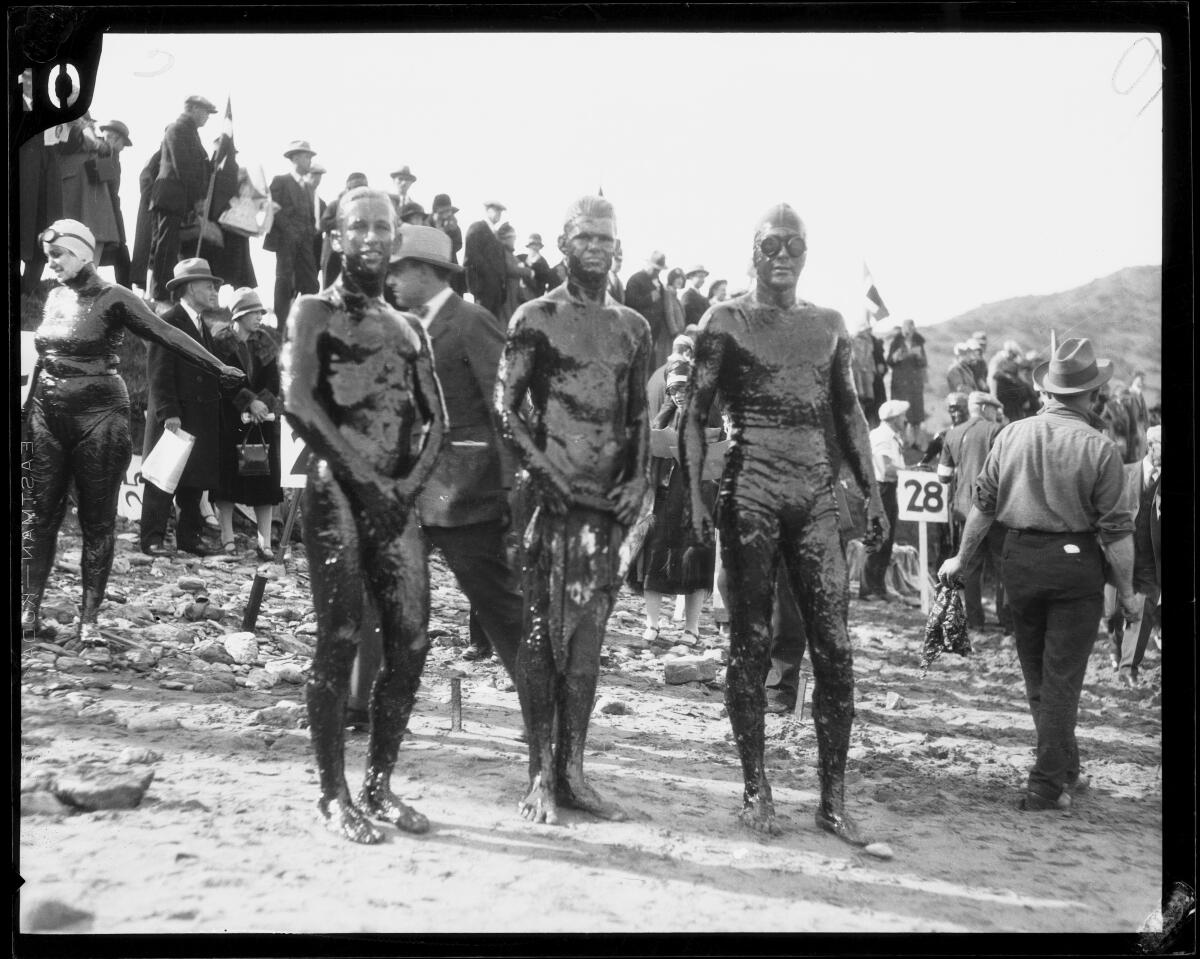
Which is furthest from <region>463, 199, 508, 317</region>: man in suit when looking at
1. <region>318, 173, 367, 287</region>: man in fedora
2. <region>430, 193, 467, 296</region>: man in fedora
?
<region>318, 173, 367, 287</region>: man in fedora

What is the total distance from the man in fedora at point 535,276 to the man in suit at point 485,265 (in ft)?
1.46

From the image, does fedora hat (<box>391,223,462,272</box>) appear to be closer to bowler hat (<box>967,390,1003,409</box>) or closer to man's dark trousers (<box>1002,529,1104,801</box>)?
man's dark trousers (<box>1002,529,1104,801</box>)

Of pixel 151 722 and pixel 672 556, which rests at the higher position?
pixel 672 556

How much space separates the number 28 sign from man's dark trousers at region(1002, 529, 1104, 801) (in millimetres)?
3185

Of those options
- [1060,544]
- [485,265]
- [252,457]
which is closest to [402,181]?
[252,457]

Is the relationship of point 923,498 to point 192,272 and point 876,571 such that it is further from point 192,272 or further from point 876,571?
point 192,272

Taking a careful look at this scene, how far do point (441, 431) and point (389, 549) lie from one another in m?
0.58

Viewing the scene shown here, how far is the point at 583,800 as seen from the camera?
5598 millimetres

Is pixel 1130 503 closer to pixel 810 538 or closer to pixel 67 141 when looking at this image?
pixel 810 538

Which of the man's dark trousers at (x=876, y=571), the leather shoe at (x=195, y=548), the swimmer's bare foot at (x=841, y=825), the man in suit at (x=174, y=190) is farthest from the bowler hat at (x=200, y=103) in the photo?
the man's dark trousers at (x=876, y=571)

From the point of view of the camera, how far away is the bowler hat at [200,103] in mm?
6609

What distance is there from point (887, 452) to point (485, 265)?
3933mm

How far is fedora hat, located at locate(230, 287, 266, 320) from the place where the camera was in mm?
8531

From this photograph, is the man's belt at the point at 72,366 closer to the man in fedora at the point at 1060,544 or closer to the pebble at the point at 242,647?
the pebble at the point at 242,647
